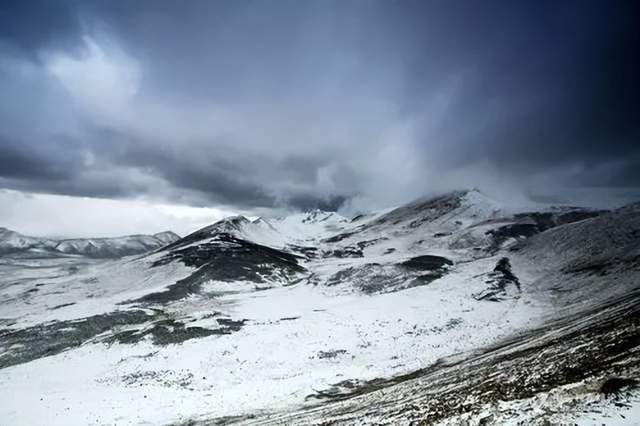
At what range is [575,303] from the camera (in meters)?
52.0

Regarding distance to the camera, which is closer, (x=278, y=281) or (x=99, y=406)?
(x=99, y=406)

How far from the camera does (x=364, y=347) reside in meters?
43.6

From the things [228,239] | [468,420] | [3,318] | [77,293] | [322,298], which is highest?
[228,239]

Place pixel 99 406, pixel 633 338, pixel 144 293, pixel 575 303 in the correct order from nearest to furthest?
1. pixel 633 338
2. pixel 99 406
3. pixel 575 303
4. pixel 144 293

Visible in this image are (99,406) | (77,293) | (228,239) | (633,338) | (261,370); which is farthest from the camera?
(228,239)

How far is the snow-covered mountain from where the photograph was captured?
769 inches

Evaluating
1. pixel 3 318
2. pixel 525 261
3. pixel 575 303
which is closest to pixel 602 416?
pixel 575 303

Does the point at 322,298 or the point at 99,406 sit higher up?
the point at 322,298

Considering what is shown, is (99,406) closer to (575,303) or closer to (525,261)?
(575,303)

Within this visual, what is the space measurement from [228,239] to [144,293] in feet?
227

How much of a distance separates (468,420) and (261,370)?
1038 inches

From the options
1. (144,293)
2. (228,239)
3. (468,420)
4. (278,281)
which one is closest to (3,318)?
(144,293)

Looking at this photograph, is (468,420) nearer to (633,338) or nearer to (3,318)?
(633,338)

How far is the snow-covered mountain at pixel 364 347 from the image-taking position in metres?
19.5
